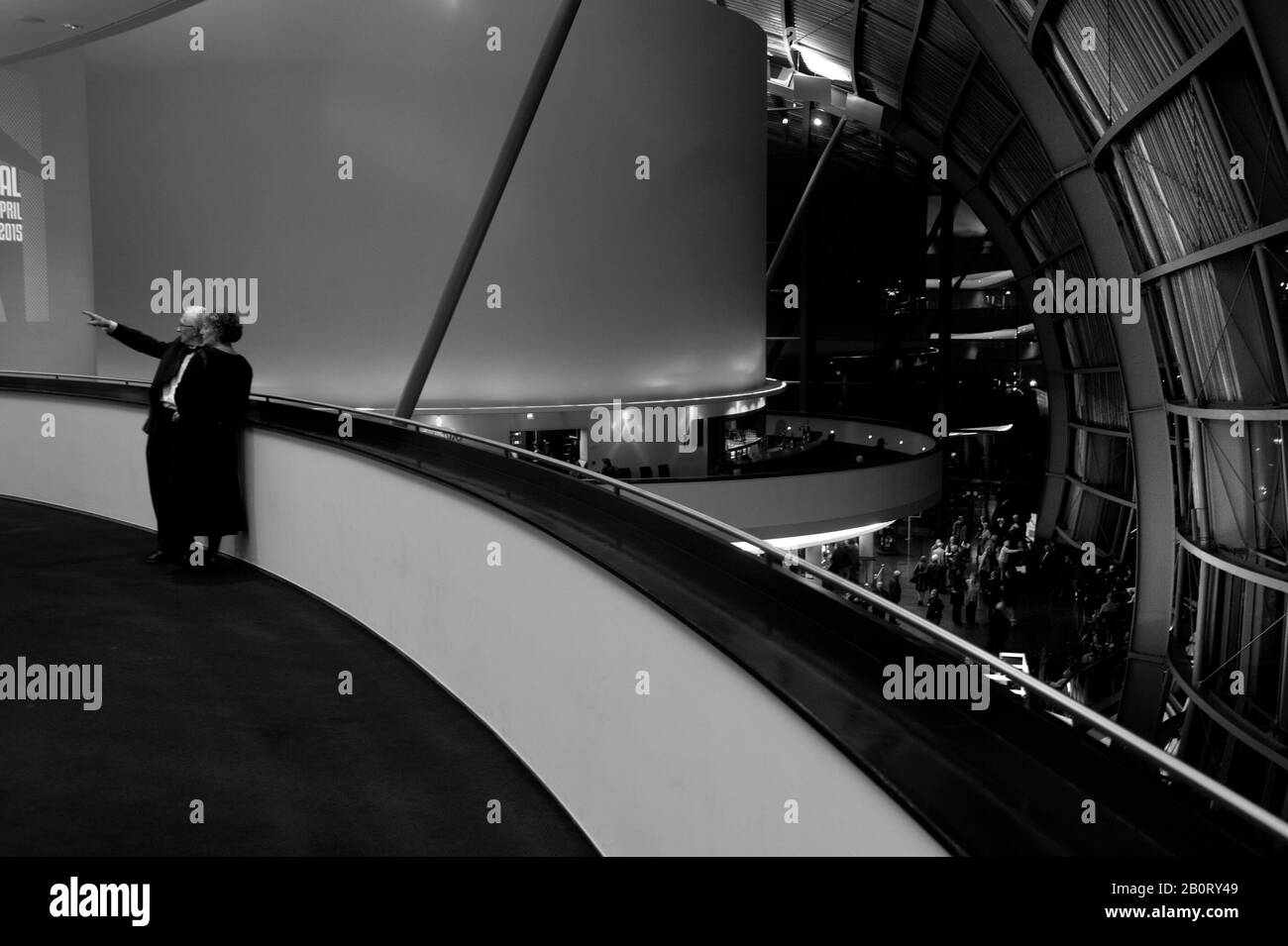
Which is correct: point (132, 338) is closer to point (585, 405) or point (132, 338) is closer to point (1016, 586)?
point (585, 405)

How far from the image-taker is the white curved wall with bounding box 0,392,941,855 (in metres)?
2.49

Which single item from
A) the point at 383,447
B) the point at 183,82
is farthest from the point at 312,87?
the point at 383,447

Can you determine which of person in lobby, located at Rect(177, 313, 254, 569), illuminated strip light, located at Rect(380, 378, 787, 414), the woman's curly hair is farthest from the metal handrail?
illuminated strip light, located at Rect(380, 378, 787, 414)

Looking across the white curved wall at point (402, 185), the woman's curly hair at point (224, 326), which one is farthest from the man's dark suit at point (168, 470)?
the white curved wall at point (402, 185)

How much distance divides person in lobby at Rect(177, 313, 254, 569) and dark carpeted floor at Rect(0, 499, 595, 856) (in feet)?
1.94

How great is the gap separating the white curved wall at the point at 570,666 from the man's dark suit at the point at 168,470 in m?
0.44

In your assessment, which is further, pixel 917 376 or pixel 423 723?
pixel 917 376

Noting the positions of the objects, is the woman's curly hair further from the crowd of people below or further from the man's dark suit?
the crowd of people below

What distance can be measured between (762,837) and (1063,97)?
2309 centimetres

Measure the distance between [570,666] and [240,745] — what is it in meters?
1.54
